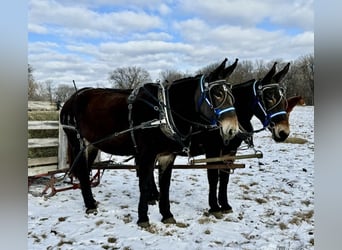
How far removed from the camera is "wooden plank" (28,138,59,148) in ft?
6.28

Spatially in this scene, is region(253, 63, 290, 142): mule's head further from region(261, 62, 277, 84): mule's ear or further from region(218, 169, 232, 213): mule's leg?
region(218, 169, 232, 213): mule's leg

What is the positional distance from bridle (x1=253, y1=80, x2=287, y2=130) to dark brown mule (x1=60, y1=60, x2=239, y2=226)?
25 cm

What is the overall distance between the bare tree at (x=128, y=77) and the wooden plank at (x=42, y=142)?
0.70 meters

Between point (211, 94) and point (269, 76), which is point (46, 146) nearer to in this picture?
point (211, 94)

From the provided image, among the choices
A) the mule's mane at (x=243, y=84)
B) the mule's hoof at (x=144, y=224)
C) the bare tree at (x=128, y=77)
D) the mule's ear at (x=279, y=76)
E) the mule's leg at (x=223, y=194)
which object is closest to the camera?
the mule's ear at (x=279, y=76)

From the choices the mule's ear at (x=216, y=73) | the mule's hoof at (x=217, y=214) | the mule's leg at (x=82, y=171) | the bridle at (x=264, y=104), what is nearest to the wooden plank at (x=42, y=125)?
the mule's leg at (x=82, y=171)

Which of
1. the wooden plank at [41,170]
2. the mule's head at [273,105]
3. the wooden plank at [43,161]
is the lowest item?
the wooden plank at [41,170]

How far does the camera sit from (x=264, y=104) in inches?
65.4

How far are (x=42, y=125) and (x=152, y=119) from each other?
835 millimetres

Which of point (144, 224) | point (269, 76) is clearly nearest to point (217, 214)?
point (144, 224)

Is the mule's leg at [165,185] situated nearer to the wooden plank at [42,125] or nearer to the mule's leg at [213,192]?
the mule's leg at [213,192]

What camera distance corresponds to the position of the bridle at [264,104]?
1.54m
